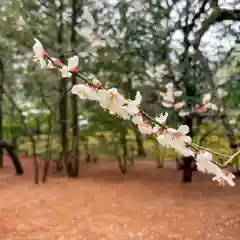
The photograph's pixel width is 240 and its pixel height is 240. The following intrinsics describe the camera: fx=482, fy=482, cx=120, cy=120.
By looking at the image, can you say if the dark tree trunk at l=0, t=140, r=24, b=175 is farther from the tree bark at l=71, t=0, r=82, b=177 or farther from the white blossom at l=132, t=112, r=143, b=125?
the white blossom at l=132, t=112, r=143, b=125

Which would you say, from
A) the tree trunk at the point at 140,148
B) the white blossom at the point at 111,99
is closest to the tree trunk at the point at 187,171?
the tree trunk at the point at 140,148

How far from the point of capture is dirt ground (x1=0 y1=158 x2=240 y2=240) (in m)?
1.94

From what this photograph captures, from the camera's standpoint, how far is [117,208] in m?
2.35

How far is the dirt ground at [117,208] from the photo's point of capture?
6.36 ft

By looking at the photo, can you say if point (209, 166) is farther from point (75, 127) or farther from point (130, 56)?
point (75, 127)

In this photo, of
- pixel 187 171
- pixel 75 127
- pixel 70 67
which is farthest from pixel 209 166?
pixel 75 127

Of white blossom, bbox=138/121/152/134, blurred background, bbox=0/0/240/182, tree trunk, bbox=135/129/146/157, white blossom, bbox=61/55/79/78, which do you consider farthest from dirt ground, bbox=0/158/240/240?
white blossom, bbox=61/55/79/78

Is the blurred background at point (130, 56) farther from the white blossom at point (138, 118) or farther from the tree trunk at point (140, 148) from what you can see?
the white blossom at point (138, 118)

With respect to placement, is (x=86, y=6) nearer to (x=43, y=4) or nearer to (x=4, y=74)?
(x=43, y=4)

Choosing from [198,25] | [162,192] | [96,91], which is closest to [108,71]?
[198,25]

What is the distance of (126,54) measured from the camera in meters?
3.07

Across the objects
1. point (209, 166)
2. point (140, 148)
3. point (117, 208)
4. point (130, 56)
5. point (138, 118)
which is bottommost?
point (117, 208)

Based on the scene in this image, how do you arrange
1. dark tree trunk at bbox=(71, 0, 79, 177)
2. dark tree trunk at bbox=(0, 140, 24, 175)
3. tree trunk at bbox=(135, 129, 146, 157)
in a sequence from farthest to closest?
tree trunk at bbox=(135, 129, 146, 157), dark tree trunk at bbox=(0, 140, 24, 175), dark tree trunk at bbox=(71, 0, 79, 177)

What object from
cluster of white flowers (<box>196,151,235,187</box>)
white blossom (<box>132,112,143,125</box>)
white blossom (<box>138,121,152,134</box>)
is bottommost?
cluster of white flowers (<box>196,151,235,187</box>)
